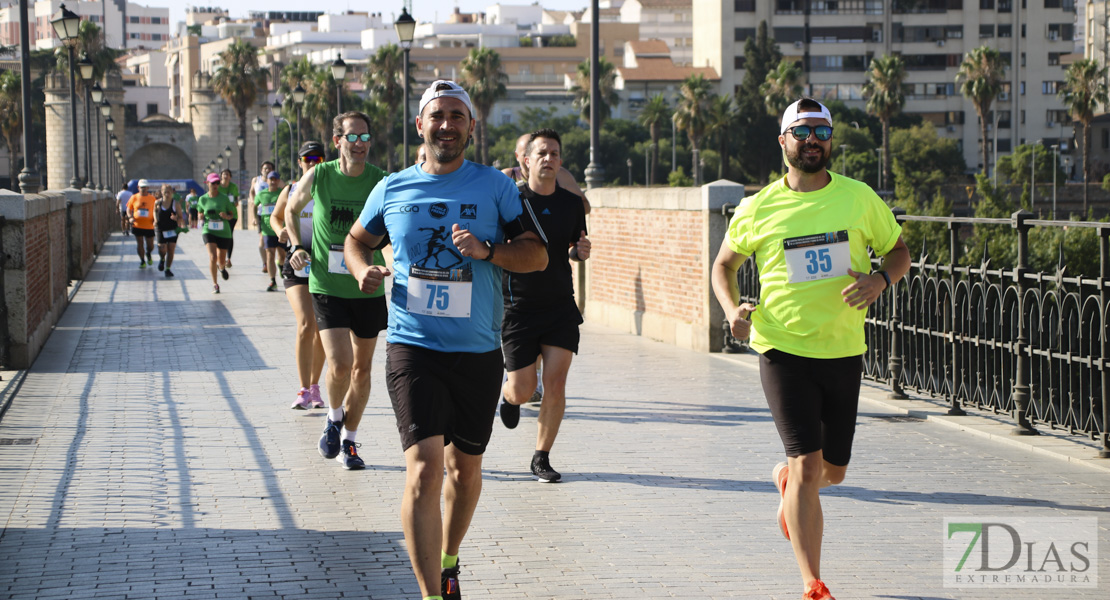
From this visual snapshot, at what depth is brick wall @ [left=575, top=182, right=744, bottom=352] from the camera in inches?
526

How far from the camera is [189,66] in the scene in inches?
6481

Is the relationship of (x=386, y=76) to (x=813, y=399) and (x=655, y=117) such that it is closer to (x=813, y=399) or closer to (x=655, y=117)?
(x=655, y=117)

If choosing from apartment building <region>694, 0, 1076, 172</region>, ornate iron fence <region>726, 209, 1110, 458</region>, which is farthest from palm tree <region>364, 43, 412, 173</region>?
ornate iron fence <region>726, 209, 1110, 458</region>

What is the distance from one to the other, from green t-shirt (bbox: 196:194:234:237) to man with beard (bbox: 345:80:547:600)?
16.0 metres

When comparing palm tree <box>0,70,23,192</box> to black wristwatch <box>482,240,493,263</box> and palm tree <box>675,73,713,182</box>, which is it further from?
black wristwatch <box>482,240,493,263</box>

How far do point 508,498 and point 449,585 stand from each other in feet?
6.62

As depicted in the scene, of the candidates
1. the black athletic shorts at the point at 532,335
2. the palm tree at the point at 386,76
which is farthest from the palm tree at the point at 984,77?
the black athletic shorts at the point at 532,335

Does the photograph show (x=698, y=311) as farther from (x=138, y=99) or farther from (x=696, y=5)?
(x=138, y=99)

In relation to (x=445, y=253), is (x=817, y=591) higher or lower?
lower

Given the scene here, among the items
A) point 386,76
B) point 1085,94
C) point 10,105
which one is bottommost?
point 1085,94

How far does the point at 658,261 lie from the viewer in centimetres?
1476

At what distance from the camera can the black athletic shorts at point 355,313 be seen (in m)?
7.75

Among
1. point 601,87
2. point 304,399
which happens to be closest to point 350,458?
point 304,399

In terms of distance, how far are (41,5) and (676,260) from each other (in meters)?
199
